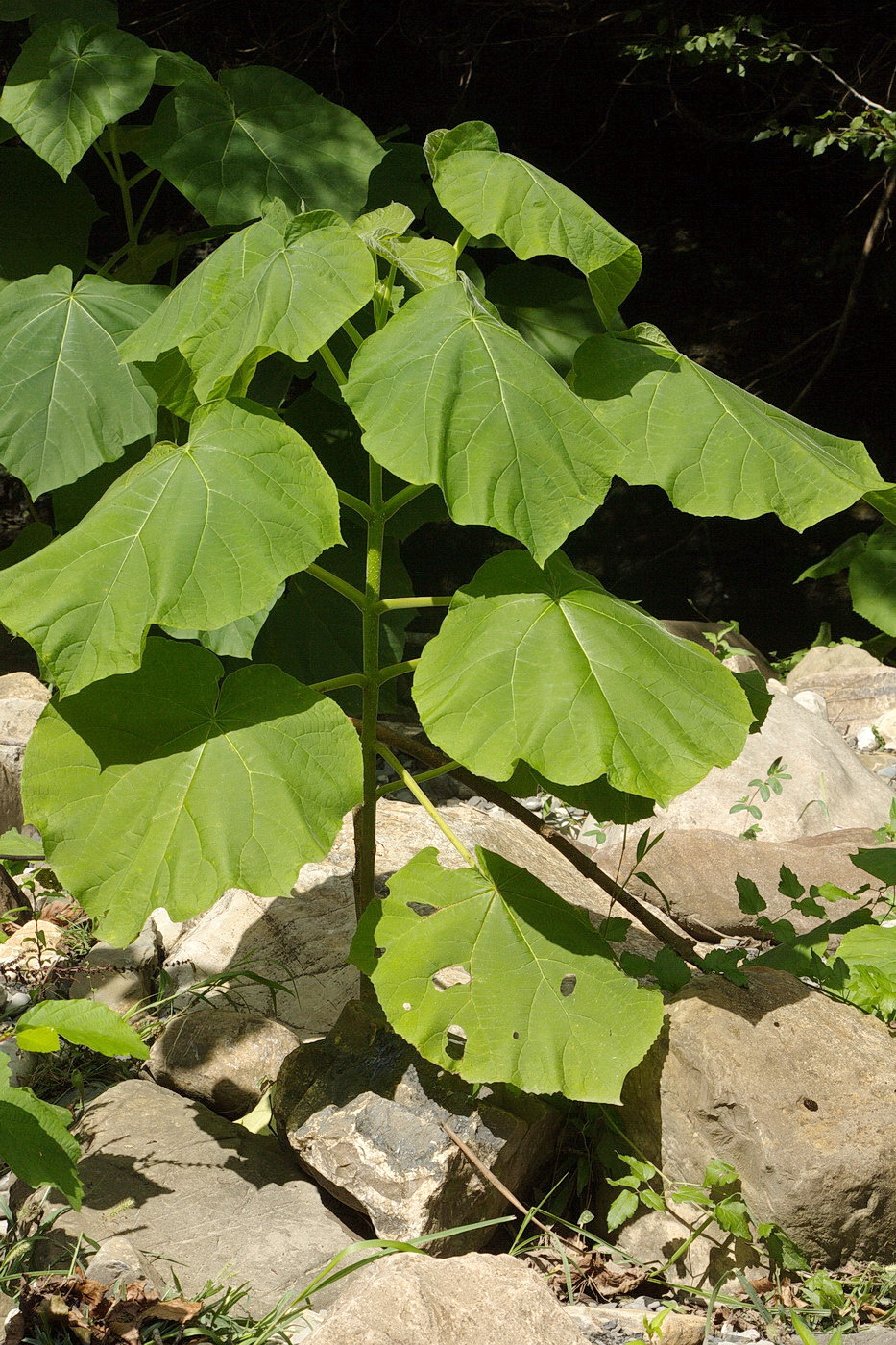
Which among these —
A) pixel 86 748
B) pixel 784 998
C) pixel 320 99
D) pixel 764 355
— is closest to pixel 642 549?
pixel 764 355

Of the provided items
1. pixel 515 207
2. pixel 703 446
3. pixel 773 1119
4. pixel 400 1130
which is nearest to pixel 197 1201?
pixel 400 1130

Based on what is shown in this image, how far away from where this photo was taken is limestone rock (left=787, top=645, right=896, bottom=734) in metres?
4.18

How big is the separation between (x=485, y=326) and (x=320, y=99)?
0.91 metres

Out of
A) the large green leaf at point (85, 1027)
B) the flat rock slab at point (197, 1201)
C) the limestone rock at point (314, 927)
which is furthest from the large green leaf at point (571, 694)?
the limestone rock at point (314, 927)

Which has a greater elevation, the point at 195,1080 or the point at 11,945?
the point at 195,1080

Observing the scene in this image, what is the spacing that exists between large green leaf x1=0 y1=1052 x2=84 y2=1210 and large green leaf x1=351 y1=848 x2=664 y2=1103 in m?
0.38

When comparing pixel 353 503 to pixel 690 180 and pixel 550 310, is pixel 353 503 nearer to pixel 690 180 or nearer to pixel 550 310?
pixel 550 310

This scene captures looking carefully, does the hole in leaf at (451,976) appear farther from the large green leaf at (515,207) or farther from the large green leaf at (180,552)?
the large green leaf at (515,207)

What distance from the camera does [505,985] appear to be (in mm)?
1355

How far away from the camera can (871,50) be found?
4391 millimetres

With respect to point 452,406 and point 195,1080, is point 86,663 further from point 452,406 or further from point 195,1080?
point 195,1080

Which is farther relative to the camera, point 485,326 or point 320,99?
point 320,99

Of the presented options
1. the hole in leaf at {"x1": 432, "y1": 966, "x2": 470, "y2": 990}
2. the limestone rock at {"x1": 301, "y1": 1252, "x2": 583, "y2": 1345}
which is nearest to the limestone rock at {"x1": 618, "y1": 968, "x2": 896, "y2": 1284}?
the hole in leaf at {"x1": 432, "y1": 966, "x2": 470, "y2": 990}

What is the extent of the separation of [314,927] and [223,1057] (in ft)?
1.13
